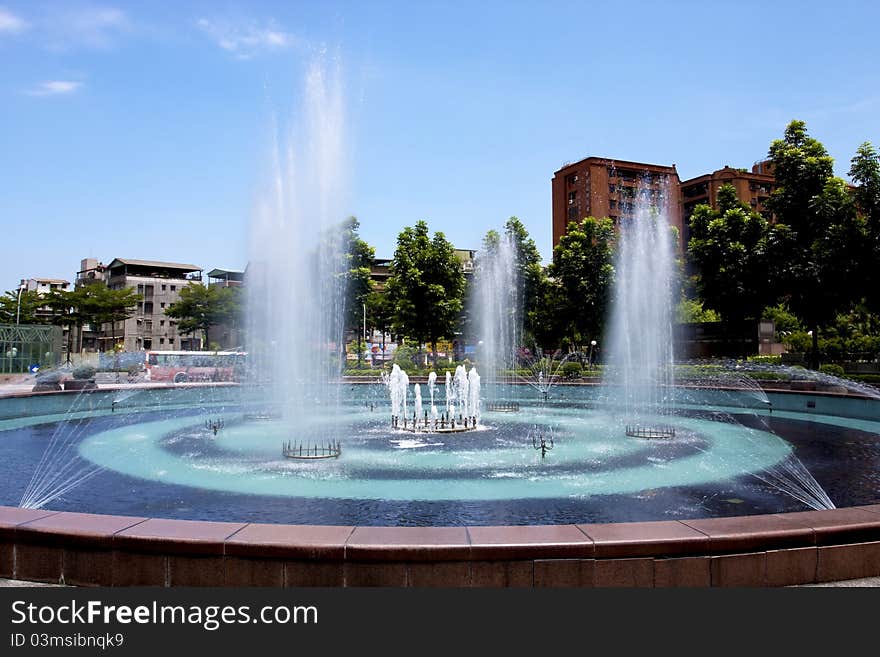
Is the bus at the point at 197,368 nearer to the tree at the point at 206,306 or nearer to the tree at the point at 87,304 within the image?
the tree at the point at 206,306

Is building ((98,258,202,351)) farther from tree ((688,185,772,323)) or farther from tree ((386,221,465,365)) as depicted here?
tree ((688,185,772,323))

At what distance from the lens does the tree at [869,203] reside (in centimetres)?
2344

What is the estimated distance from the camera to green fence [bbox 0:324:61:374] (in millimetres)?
36031

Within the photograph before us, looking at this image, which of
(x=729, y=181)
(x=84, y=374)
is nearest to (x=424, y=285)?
(x=84, y=374)

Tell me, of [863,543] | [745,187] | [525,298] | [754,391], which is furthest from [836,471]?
[745,187]

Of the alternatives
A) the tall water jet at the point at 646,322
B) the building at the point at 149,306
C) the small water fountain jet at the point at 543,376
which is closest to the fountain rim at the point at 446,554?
the tall water jet at the point at 646,322

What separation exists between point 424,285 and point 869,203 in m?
23.3

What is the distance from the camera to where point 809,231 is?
27016 millimetres

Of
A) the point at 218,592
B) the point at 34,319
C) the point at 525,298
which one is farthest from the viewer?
the point at 34,319

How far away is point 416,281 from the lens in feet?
129

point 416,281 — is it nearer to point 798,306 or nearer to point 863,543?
point 798,306

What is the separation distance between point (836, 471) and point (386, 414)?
11559 mm

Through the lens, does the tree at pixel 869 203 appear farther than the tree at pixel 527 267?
No

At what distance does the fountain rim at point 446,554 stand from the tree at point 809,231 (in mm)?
23554
